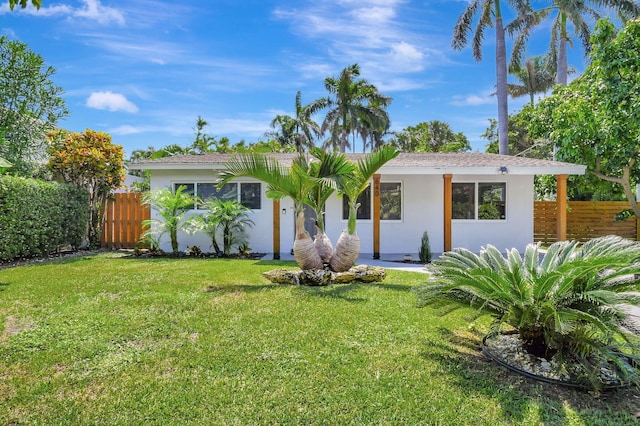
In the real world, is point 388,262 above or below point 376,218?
below

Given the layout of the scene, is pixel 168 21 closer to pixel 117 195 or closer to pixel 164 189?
pixel 164 189

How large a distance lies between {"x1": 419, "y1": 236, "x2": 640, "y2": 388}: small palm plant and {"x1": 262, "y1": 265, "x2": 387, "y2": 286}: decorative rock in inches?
143

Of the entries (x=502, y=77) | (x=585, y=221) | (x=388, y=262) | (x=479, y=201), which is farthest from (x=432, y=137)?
(x=388, y=262)

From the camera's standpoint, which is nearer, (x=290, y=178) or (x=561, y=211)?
(x=290, y=178)

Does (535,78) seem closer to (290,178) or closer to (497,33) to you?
(497,33)

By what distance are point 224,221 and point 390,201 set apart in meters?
5.53

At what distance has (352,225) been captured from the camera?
27.3 feet

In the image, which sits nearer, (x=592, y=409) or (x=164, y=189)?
(x=592, y=409)

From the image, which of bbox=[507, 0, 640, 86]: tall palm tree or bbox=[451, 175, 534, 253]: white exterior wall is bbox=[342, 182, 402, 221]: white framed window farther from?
bbox=[507, 0, 640, 86]: tall palm tree

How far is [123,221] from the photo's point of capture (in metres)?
14.0

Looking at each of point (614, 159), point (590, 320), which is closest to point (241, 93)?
point (614, 159)

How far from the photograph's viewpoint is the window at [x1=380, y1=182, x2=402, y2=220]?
13219 millimetres

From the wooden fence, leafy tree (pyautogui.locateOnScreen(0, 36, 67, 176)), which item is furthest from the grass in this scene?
the wooden fence

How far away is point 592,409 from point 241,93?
18241 mm
